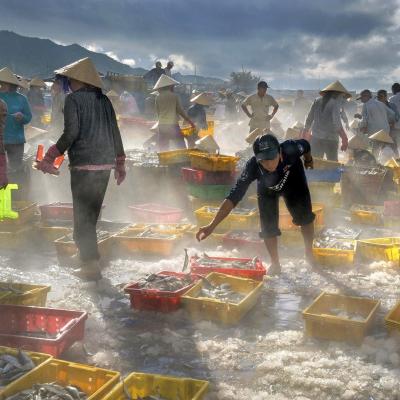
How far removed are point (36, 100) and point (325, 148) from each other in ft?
41.4

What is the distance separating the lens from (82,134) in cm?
584

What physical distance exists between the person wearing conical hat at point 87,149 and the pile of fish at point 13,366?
2458 mm

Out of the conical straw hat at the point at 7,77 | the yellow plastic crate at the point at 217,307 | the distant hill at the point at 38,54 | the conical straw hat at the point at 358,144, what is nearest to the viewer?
the yellow plastic crate at the point at 217,307

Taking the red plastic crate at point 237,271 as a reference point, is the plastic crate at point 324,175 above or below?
above

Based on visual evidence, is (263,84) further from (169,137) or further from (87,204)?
(87,204)

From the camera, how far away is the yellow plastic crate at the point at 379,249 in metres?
6.73

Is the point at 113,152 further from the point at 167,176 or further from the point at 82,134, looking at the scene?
the point at 167,176

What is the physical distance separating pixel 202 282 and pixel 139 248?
6.71 ft

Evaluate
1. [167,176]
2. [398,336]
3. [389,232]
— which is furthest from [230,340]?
[167,176]

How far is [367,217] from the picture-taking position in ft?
29.8

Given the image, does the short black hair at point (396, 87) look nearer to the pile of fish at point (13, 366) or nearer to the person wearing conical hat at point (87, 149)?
the person wearing conical hat at point (87, 149)

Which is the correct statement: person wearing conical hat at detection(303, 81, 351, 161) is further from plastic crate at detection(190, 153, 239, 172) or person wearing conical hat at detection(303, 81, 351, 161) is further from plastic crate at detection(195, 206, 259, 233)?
plastic crate at detection(195, 206, 259, 233)

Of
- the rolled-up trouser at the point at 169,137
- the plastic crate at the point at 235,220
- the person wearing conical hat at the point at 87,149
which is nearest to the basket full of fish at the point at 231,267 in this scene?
the person wearing conical hat at the point at 87,149

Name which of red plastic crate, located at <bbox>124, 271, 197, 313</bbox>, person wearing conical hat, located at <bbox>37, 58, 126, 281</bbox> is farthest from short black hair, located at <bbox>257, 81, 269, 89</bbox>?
red plastic crate, located at <bbox>124, 271, 197, 313</bbox>
